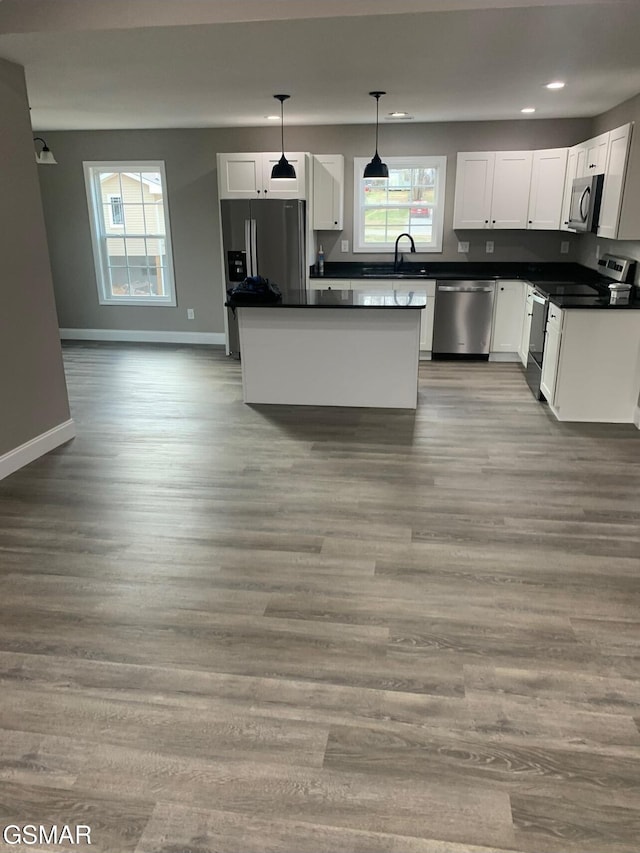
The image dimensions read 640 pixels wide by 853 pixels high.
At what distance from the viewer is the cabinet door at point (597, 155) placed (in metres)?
5.18

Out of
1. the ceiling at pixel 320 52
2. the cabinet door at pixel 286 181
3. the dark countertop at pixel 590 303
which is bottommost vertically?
the dark countertop at pixel 590 303

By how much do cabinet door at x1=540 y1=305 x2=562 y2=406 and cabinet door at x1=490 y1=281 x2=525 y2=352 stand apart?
1434 millimetres

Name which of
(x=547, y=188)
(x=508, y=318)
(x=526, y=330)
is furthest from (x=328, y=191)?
(x=526, y=330)

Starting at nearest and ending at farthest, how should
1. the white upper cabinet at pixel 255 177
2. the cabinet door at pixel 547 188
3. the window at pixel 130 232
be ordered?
the cabinet door at pixel 547 188 < the white upper cabinet at pixel 255 177 < the window at pixel 130 232

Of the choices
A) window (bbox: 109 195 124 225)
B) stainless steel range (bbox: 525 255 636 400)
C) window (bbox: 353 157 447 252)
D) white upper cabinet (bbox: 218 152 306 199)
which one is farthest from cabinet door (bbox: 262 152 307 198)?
stainless steel range (bbox: 525 255 636 400)

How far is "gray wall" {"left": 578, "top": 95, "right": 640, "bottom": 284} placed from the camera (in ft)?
15.1

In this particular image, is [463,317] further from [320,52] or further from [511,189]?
[320,52]

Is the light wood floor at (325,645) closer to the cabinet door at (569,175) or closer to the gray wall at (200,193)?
the cabinet door at (569,175)

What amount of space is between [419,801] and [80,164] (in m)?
7.80

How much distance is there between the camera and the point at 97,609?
2.67 metres

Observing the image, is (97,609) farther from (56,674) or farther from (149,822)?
(149,822)

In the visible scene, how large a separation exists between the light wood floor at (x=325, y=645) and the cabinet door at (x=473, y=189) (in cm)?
337

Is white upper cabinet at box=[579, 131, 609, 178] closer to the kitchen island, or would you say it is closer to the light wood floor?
the kitchen island

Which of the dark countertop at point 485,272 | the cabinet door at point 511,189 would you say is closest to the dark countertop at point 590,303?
the dark countertop at point 485,272
